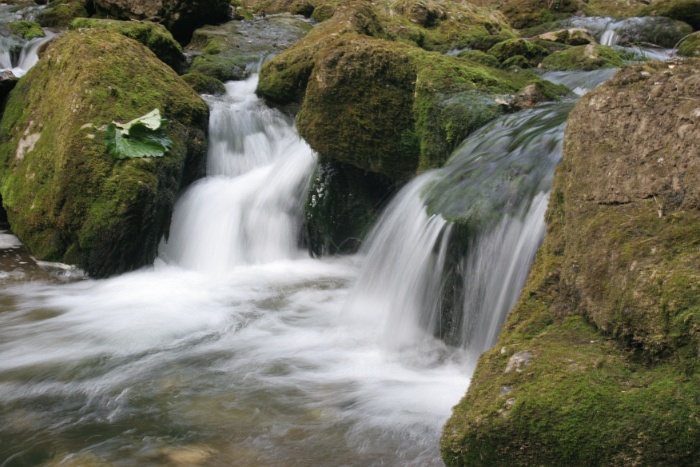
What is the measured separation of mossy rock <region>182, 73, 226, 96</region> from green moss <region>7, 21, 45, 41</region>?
4690 mm

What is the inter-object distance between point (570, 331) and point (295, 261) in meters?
4.57

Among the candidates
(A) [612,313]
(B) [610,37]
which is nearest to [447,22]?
(B) [610,37]

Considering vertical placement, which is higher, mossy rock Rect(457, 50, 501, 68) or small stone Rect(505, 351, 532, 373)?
mossy rock Rect(457, 50, 501, 68)

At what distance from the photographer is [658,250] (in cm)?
253

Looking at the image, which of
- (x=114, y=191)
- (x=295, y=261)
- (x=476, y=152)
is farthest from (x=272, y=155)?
(x=476, y=152)

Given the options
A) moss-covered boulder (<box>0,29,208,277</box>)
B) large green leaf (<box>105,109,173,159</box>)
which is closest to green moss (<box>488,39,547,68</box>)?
moss-covered boulder (<box>0,29,208,277</box>)

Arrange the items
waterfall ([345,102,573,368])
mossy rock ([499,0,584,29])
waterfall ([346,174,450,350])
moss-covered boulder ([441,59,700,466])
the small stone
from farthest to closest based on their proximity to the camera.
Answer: mossy rock ([499,0,584,29]) < waterfall ([346,174,450,350]) < waterfall ([345,102,573,368]) < the small stone < moss-covered boulder ([441,59,700,466])

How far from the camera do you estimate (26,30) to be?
12.7 m

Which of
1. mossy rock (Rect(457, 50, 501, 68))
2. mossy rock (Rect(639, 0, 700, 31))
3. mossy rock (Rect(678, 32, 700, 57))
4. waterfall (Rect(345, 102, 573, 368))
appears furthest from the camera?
mossy rock (Rect(639, 0, 700, 31))

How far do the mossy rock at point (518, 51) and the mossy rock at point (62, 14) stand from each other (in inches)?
381

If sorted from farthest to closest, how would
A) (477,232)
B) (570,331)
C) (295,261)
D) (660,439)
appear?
1. (295,261)
2. (477,232)
3. (570,331)
4. (660,439)

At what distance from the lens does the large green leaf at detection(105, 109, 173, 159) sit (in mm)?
6363

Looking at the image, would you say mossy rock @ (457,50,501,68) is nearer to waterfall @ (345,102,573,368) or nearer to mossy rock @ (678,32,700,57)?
mossy rock @ (678,32,700,57)

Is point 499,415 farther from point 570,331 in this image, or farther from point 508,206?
point 508,206
